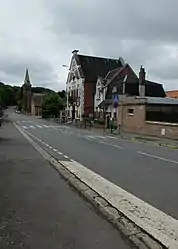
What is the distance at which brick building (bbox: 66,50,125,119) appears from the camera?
283 feet

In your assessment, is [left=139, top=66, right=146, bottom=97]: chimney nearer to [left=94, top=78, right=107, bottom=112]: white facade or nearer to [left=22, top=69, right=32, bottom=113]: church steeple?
[left=94, top=78, right=107, bottom=112]: white facade

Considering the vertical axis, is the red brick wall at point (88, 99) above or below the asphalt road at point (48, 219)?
above

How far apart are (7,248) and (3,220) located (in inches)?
64.0

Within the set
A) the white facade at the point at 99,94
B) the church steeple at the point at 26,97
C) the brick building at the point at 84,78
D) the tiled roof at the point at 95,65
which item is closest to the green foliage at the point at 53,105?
the brick building at the point at 84,78

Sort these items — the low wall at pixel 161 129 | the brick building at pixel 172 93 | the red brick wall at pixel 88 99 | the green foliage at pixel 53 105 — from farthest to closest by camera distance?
1. the green foliage at pixel 53 105
2. the brick building at pixel 172 93
3. the red brick wall at pixel 88 99
4. the low wall at pixel 161 129

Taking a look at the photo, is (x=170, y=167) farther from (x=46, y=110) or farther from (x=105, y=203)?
(x=46, y=110)

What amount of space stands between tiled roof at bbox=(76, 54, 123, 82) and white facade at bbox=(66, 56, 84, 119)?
1461 mm

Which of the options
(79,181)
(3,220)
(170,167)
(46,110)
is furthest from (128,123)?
(46,110)

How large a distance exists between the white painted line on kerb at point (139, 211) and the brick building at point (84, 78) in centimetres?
7392

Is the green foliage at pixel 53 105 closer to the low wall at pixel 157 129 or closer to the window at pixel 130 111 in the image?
the window at pixel 130 111

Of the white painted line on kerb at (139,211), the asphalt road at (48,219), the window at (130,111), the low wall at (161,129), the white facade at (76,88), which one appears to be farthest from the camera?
the white facade at (76,88)

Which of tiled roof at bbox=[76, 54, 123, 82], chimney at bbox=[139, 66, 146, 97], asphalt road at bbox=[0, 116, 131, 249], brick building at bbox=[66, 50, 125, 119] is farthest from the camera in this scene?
tiled roof at bbox=[76, 54, 123, 82]

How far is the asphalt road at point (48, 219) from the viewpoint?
603 centimetres

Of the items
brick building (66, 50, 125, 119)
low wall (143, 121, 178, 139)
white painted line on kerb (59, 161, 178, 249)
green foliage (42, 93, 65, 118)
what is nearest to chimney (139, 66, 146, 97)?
brick building (66, 50, 125, 119)
